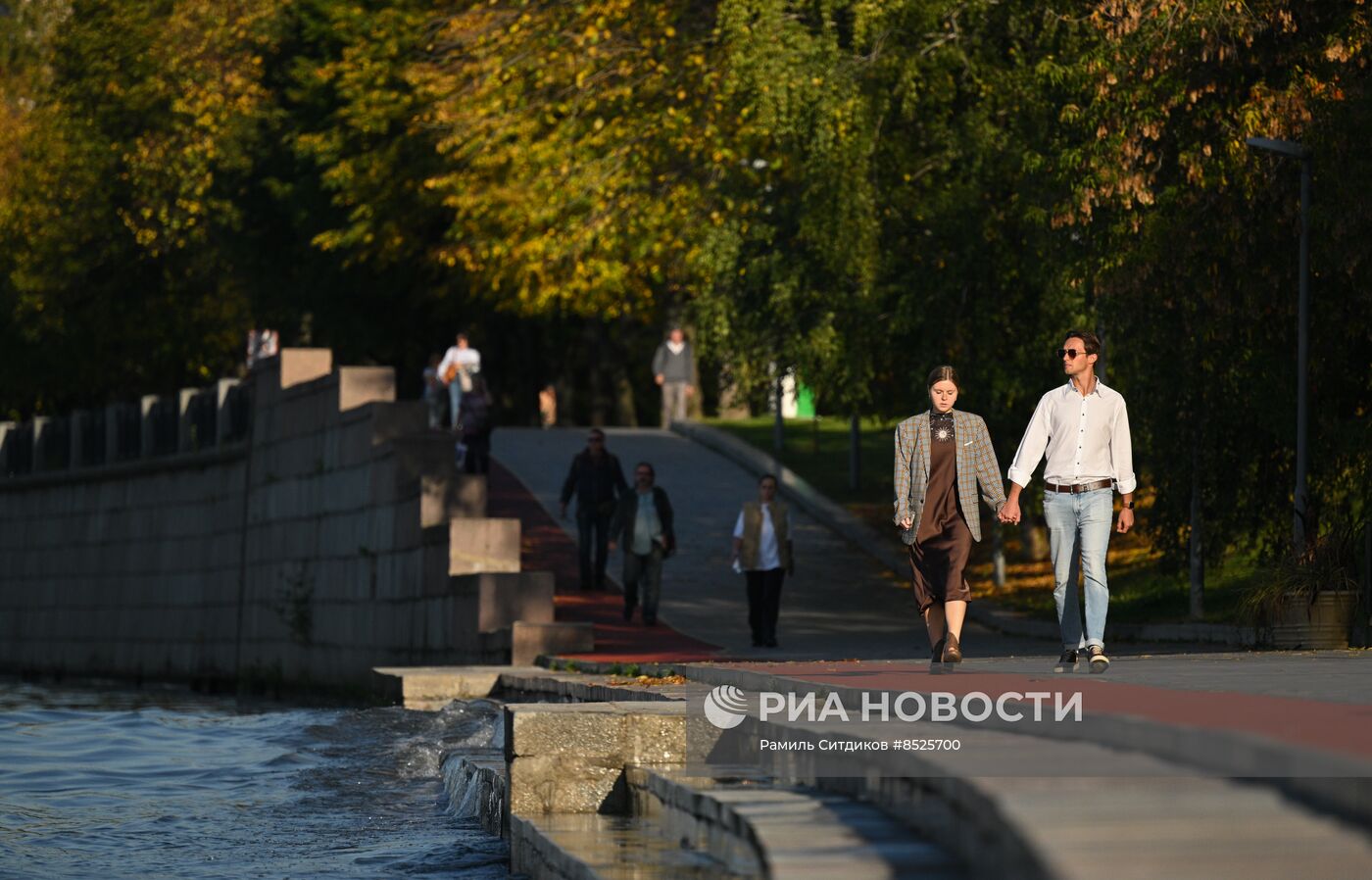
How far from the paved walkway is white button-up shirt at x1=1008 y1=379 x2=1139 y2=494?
Result: 614 centimetres

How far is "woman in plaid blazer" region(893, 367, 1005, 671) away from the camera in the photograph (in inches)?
482

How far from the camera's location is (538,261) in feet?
110

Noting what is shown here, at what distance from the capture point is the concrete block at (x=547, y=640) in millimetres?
20531

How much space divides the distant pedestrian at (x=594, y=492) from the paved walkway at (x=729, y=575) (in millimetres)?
1003

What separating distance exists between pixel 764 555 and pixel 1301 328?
18.0ft

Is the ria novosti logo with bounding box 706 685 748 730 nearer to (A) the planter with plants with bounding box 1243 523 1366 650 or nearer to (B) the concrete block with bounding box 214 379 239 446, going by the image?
(A) the planter with plants with bounding box 1243 523 1366 650

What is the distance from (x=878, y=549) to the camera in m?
Answer: 28.1

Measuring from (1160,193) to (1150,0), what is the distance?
1620 mm

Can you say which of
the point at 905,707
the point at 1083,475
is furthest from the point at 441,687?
the point at 905,707

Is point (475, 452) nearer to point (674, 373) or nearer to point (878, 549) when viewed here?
point (878, 549)

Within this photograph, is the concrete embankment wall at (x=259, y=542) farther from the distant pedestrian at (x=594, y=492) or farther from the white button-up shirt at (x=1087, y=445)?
the white button-up shirt at (x=1087, y=445)

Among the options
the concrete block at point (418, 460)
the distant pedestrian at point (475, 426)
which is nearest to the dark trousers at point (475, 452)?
the distant pedestrian at point (475, 426)

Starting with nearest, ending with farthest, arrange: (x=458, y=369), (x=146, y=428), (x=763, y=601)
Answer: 1. (x=763, y=601)
2. (x=458, y=369)
3. (x=146, y=428)

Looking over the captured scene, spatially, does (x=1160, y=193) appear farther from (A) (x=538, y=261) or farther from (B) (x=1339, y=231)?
(A) (x=538, y=261)
